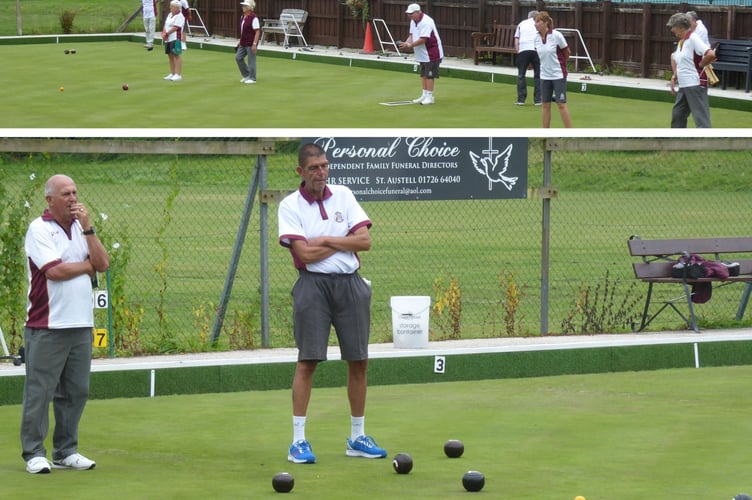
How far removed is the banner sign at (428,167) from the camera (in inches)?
405

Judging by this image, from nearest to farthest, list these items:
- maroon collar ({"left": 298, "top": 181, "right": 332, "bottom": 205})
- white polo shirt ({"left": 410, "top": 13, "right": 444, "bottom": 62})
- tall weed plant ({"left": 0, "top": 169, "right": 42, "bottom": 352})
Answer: maroon collar ({"left": 298, "top": 181, "right": 332, "bottom": 205}) → tall weed plant ({"left": 0, "top": 169, "right": 42, "bottom": 352}) → white polo shirt ({"left": 410, "top": 13, "right": 444, "bottom": 62})

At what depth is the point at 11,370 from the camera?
8492 millimetres

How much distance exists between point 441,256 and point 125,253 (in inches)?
276

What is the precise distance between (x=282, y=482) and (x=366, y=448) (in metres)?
0.87

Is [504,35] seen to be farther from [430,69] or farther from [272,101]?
[430,69]

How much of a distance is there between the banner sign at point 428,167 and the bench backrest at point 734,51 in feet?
40.8

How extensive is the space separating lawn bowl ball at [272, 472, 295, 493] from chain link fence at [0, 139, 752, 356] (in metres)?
3.89

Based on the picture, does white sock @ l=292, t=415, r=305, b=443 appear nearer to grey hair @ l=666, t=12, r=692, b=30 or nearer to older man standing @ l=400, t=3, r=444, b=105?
grey hair @ l=666, t=12, r=692, b=30

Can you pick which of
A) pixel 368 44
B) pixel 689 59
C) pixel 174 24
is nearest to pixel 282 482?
pixel 689 59

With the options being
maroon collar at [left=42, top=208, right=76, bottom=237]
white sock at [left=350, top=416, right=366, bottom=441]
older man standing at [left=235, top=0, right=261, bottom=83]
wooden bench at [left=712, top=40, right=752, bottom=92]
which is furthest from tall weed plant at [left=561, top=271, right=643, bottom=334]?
wooden bench at [left=712, top=40, right=752, bottom=92]

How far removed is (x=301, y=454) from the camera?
653cm

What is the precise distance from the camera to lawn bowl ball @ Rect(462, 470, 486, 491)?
231 inches

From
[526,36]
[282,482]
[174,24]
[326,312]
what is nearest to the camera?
[282,482]

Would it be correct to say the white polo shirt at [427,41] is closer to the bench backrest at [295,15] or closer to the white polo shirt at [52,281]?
the white polo shirt at [52,281]
